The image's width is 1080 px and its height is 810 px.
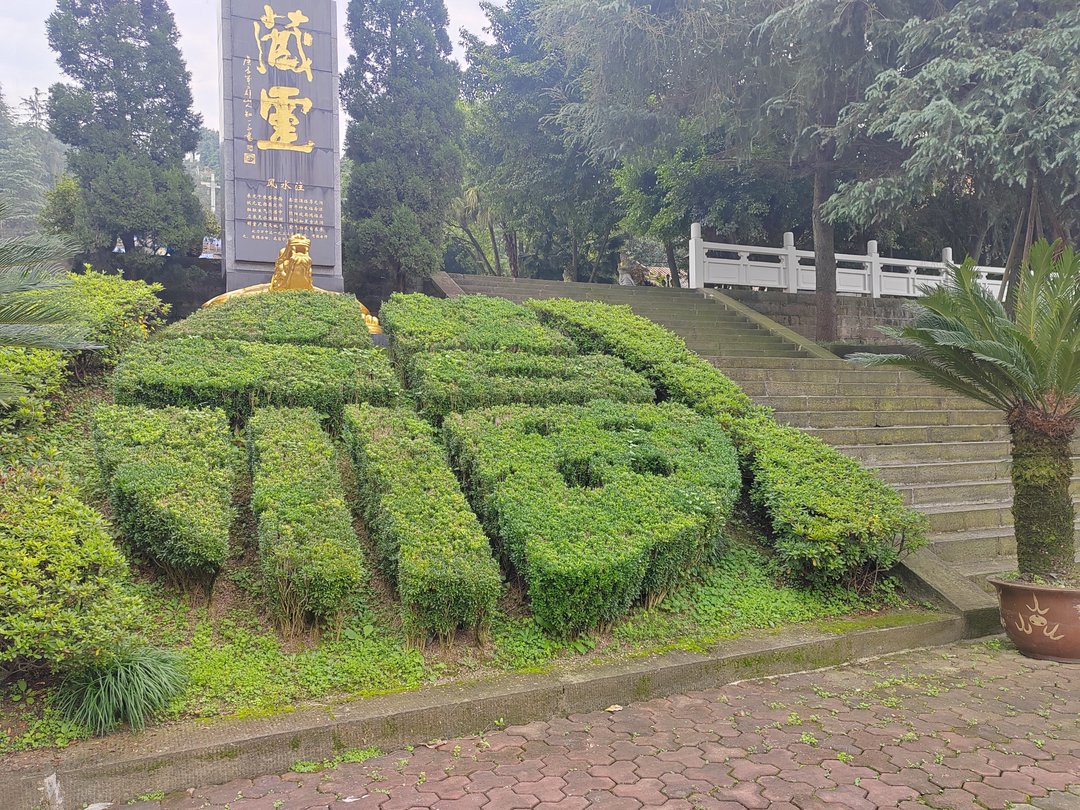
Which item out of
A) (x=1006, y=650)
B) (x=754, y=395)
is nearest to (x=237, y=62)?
(x=754, y=395)

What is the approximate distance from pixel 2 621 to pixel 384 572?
6.15 ft

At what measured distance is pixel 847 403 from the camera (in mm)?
8188

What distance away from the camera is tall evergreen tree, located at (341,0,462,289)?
14.8m

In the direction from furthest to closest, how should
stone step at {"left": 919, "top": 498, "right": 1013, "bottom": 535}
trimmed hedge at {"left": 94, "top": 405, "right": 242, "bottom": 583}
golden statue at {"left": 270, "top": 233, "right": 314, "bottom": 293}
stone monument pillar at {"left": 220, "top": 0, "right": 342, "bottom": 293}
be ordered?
stone monument pillar at {"left": 220, "top": 0, "right": 342, "bottom": 293} < golden statue at {"left": 270, "top": 233, "right": 314, "bottom": 293} < stone step at {"left": 919, "top": 498, "right": 1013, "bottom": 535} < trimmed hedge at {"left": 94, "top": 405, "right": 242, "bottom": 583}

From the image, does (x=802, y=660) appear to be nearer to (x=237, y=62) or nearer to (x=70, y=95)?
(x=237, y=62)

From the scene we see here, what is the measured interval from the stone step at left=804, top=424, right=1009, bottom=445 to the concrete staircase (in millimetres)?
12

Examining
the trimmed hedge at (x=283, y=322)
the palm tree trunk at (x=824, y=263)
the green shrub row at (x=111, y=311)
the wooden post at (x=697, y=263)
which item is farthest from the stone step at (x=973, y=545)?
the wooden post at (x=697, y=263)

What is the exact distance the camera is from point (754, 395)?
830cm

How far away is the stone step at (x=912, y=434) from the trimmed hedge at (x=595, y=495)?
1.93m

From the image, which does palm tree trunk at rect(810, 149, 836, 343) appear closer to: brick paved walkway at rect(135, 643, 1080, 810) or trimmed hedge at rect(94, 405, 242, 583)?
brick paved walkway at rect(135, 643, 1080, 810)

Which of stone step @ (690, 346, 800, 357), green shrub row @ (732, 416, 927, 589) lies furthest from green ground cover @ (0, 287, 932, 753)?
stone step @ (690, 346, 800, 357)

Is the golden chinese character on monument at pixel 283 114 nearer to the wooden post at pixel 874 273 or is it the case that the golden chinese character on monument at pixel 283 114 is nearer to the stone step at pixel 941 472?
the stone step at pixel 941 472

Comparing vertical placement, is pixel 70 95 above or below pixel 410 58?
below

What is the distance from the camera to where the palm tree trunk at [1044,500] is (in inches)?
191
